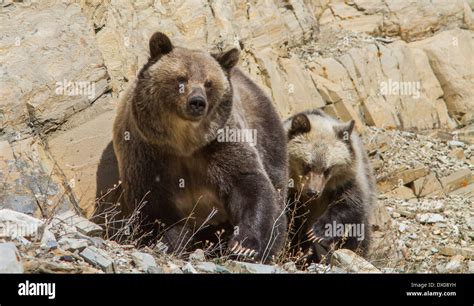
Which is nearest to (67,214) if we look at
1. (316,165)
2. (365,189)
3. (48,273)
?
(48,273)

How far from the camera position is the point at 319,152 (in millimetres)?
10125

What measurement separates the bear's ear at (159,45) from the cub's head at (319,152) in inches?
87.3

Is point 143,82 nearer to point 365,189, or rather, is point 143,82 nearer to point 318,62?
point 365,189

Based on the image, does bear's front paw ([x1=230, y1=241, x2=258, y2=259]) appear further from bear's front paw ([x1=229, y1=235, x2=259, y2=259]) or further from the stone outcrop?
the stone outcrop

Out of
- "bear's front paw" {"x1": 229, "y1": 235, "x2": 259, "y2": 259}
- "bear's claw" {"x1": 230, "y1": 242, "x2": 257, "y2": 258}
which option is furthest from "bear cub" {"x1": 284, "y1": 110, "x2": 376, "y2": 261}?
"bear's claw" {"x1": 230, "y1": 242, "x2": 257, "y2": 258}

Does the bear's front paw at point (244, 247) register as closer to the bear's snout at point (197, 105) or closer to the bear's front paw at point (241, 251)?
the bear's front paw at point (241, 251)

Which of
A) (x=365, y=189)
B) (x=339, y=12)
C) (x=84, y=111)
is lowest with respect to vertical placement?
(x=365, y=189)

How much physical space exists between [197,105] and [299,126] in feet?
8.32

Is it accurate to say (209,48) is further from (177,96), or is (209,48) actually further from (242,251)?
(242,251)

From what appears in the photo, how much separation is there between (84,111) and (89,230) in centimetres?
230

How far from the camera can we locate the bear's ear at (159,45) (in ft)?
28.3

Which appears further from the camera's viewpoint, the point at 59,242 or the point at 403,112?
the point at 403,112

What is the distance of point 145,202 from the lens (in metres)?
8.48

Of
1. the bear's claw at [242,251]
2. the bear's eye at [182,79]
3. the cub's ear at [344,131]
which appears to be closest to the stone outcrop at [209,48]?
the bear's eye at [182,79]
